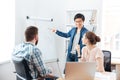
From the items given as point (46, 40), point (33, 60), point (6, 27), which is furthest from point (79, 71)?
point (46, 40)

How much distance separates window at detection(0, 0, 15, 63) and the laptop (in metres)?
1.89

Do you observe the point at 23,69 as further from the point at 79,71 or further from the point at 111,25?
the point at 111,25

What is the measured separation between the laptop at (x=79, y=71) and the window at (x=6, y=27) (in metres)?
1.89

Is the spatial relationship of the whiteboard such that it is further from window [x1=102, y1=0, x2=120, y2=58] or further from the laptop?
the laptop

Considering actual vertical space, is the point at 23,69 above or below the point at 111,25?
below

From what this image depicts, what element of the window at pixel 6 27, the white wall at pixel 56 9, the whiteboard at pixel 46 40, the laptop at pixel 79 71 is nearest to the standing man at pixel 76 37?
the whiteboard at pixel 46 40

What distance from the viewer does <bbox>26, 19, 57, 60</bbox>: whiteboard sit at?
13.6 ft

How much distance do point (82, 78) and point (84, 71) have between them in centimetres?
7

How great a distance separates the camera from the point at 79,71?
206cm

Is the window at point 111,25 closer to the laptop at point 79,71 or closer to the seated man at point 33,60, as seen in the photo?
the seated man at point 33,60

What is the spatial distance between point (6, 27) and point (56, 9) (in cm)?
135

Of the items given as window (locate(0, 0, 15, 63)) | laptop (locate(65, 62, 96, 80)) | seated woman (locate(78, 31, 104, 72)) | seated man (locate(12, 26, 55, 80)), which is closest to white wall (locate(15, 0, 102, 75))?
window (locate(0, 0, 15, 63))

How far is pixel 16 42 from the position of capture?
3791 mm

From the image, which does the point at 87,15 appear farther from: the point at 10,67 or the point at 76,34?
the point at 10,67
